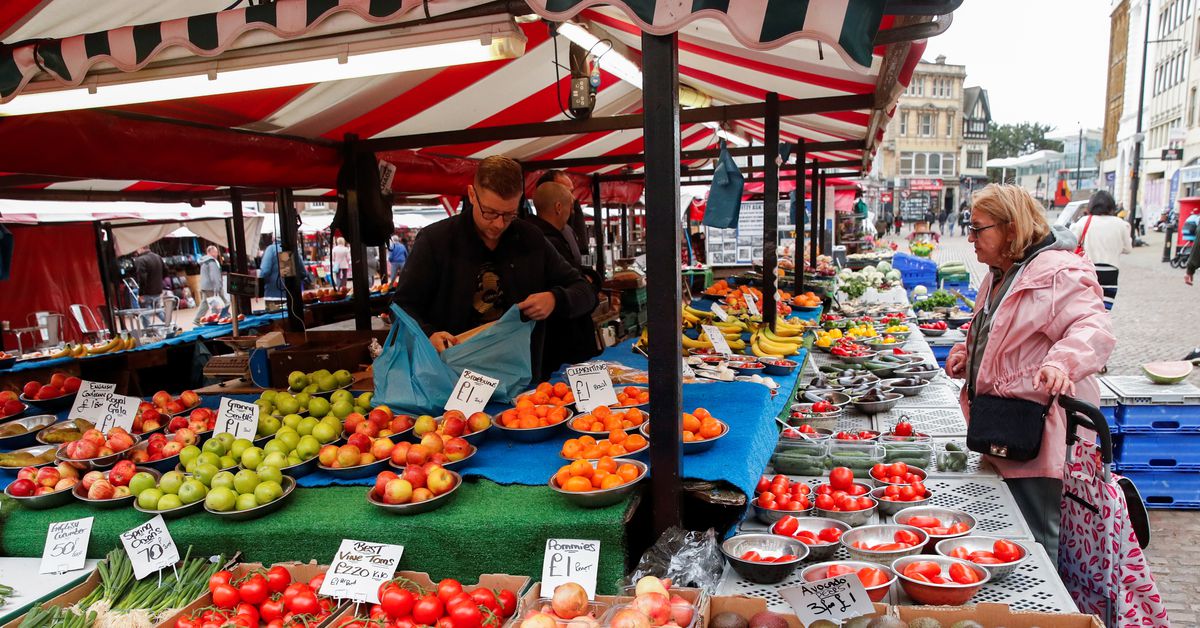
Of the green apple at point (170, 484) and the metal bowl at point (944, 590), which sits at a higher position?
the green apple at point (170, 484)

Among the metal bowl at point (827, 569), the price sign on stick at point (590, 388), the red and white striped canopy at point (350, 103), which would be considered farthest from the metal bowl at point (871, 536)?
the red and white striped canopy at point (350, 103)

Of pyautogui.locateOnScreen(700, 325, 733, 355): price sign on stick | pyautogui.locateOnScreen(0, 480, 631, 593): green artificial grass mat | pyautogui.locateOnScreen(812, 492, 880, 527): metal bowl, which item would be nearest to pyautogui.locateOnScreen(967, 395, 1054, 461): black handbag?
pyautogui.locateOnScreen(812, 492, 880, 527): metal bowl

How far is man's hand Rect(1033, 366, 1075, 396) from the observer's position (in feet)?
9.38

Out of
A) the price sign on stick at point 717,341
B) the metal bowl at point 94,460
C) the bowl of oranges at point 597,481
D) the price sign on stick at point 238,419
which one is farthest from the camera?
the price sign on stick at point 717,341

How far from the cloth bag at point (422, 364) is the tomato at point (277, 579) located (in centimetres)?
99

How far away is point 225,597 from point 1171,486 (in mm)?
5946

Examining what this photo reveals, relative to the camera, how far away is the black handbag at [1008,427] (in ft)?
10.2

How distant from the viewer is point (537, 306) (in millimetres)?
3562

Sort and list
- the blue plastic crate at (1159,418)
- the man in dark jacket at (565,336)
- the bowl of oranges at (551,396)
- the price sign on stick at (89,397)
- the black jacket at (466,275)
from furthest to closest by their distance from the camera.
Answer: the blue plastic crate at (1159,418) < the man in dark jacket at (565,336) < the black jacket at (466,275) < the price sign on stick at (89,397) < the bowl of oranges at (551,396)

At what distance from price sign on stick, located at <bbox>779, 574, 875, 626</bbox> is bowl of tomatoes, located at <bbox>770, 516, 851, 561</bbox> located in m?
0.57

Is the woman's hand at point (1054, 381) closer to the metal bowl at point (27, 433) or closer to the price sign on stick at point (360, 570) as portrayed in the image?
the price sign on stick at point (360, 570)

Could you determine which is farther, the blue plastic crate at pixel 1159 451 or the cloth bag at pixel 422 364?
the blue plastic crate at pixel 1159 451

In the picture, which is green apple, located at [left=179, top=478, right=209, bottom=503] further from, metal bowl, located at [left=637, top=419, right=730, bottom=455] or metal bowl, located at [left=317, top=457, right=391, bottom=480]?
metal bowl, located at [left=637, top=419, right=730, bottom=455]

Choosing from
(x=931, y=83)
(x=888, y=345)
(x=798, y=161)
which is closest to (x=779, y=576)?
(x=888, y=345)
